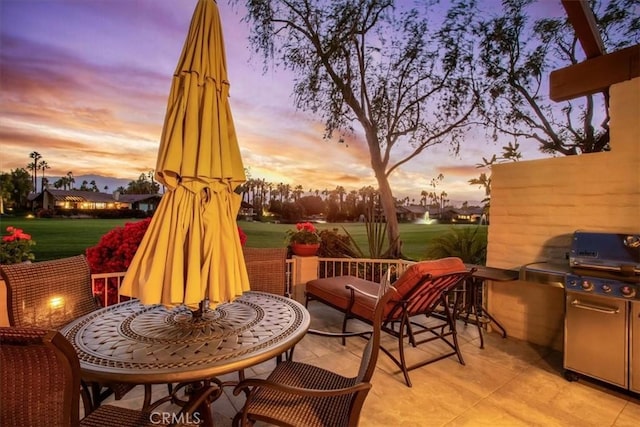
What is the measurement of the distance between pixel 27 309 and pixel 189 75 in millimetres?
1785

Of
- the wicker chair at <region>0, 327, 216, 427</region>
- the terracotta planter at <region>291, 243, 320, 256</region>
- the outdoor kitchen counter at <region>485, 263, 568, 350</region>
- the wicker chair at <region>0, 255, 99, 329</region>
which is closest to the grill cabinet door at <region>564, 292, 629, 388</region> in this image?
the outdoor kitchen counter at <region>485, 263, 568, 350</region>

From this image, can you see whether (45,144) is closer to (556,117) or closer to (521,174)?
(521,174)

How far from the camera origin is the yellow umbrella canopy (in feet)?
5.03

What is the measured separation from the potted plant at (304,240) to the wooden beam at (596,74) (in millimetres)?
3623

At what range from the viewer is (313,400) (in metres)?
1.57

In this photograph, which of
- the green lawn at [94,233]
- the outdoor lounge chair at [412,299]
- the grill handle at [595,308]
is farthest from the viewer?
the green lawn at [94,233]

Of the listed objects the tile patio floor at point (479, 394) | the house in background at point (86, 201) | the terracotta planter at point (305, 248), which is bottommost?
the tile patio floor at point (479, 394)

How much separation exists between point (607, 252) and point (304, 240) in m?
3.48

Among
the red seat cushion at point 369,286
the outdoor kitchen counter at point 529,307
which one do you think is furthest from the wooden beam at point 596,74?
the red seat cushion at point 369,286

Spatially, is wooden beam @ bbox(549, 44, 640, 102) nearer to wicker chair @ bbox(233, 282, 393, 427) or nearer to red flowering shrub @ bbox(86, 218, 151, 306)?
wicker chair @ bbox(233, 282, 393, 427)

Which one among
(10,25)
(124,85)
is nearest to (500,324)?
(124,85)

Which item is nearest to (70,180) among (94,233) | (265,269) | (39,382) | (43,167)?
(43,167)

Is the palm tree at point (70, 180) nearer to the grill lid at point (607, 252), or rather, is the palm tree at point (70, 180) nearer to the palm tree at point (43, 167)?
the palm tree at point (43, 167)

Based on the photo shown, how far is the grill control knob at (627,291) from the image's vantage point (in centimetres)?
239
